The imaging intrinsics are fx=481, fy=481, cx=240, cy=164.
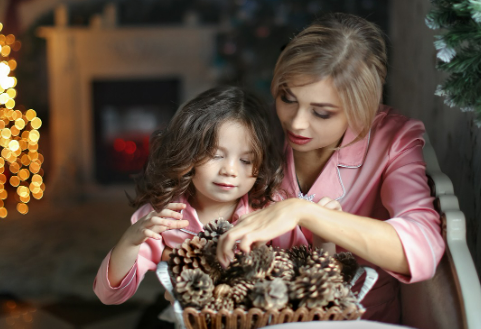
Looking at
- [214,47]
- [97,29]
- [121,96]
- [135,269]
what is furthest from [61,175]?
[135,269]

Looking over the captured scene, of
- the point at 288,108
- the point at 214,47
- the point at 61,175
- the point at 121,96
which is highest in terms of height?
the point at 288,108

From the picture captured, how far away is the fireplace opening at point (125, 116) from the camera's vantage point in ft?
15.6

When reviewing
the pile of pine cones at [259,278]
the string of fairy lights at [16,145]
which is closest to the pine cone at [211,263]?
the pile of pine cones at [259,278]

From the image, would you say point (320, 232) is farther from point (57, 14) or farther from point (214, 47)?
point (57, 14)

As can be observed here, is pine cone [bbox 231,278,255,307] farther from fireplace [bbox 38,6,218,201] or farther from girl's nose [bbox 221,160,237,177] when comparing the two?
fireplace [bbox 38,6,218,201]

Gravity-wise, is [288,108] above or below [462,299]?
above

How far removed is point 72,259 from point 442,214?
8.89ft

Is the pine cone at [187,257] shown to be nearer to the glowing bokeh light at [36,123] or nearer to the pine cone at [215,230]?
the pine cone at [215,230]

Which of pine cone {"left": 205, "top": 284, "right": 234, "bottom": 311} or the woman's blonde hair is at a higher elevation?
the woman's blonde hair

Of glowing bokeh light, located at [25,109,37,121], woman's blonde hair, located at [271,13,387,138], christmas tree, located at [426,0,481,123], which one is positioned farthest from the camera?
glowing bokeh light, located at [25,109,37,121]

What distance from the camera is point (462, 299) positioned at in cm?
87

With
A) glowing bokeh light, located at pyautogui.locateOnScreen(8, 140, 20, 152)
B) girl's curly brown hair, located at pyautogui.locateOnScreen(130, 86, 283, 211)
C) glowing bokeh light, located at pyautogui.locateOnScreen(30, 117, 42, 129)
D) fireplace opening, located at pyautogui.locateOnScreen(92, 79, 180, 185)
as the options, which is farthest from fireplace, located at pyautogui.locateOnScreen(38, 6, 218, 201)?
girl's curly brown hair, located at pyautogui.locateOnScreen(130, 86, 283, 211)

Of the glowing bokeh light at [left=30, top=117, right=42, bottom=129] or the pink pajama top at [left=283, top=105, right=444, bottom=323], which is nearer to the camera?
the pink pajama top at [left=283, top=105, right=444, bottom=323]

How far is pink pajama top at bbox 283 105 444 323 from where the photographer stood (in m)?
1.05
